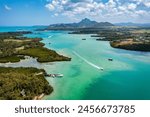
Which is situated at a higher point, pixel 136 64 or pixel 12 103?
pixel 12 103

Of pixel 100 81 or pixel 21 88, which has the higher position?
pixel 21 88

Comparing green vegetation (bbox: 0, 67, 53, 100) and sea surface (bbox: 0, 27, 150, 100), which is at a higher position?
green vegetation (bbox: 0, 67, 53, 100)

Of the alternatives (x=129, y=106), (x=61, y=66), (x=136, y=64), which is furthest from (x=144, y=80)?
(x=129, y=106)

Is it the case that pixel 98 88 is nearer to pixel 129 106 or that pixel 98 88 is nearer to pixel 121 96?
pixel 121 96

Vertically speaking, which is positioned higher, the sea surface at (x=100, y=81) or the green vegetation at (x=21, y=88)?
the green vegetation at (x=21, y=88)

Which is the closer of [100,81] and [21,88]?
[21,88]

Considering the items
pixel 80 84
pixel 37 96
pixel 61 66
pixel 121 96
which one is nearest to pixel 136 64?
pixel 61 66

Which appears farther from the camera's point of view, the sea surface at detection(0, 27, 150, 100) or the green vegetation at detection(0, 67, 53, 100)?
the sea surface at detection(0, 27, 150, 100)

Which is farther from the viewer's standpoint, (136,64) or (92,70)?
(136,64)

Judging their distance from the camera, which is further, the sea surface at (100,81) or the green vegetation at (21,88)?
the sea surface at (100,81)

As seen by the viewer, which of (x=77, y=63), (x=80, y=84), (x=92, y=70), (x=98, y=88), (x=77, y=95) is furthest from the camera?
(x=77, y=63)

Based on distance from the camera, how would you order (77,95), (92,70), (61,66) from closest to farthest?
1. (77,95)
2. (92,70)
3. (61,66)
